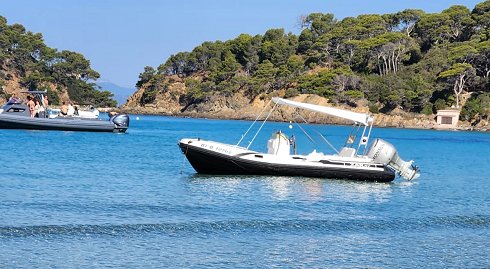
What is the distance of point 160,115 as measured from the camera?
16112 centimetres


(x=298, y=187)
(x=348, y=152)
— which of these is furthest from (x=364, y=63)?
(x=298, y=187)

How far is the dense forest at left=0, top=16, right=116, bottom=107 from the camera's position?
530ft

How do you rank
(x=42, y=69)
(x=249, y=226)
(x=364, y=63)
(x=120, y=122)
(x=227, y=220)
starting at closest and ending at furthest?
(x=249, y=226) < (x=227, y=220) < (x=120, y=122) < (x=364, y=63) < (x=42, y=69)

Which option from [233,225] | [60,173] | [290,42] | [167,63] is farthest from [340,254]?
[167,63]

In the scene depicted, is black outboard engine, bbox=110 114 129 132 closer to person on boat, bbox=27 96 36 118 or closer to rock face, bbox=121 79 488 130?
person on boat, bbox=27 96 36 118

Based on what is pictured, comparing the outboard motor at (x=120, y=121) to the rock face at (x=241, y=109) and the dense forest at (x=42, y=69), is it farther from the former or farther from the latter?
the dense forest at (x=42, y=69)

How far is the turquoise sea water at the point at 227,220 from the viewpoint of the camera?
17000 mm

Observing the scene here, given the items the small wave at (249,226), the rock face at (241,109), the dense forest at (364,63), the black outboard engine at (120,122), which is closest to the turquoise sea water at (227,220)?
the small wave at (249,226)

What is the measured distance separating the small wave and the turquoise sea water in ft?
0.10

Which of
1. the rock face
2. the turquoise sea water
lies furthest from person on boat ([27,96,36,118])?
the rock face

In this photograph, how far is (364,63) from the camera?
13762cm

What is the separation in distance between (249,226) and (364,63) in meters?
120

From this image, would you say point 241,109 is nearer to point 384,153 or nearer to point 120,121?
point 120,121

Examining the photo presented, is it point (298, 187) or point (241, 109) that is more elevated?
A: point (241, 109)
